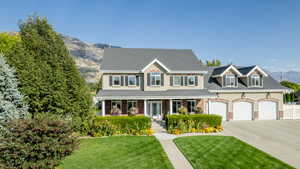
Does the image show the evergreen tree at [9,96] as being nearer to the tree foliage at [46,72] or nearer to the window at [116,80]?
the tree foliage at [46,72]

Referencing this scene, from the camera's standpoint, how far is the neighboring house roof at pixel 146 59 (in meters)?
25.4

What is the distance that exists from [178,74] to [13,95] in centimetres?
1941

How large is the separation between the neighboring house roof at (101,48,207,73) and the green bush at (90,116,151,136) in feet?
28.9

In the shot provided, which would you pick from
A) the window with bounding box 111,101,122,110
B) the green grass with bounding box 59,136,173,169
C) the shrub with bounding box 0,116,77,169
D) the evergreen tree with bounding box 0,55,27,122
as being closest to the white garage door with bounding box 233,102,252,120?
the green grass with bounding box 59,136,173,169

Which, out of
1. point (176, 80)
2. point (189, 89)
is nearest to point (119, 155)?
point (176, 80)

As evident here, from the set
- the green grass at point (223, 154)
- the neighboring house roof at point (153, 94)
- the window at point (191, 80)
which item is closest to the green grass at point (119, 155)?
the green grass at point (223, 154)

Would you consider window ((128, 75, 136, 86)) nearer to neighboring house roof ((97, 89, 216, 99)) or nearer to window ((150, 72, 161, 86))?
neighboring house roof ((97, 89, 216, 99))

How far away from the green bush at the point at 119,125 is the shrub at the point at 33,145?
25.5 feet

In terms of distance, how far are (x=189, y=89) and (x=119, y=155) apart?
54.6 ft

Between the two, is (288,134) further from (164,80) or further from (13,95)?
(13,95)

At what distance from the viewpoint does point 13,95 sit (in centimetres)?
1389

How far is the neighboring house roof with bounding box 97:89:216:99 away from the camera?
22.3 m

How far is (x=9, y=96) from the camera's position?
13.7 m

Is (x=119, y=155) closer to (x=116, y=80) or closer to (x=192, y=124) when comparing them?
(x=192, y=124)
